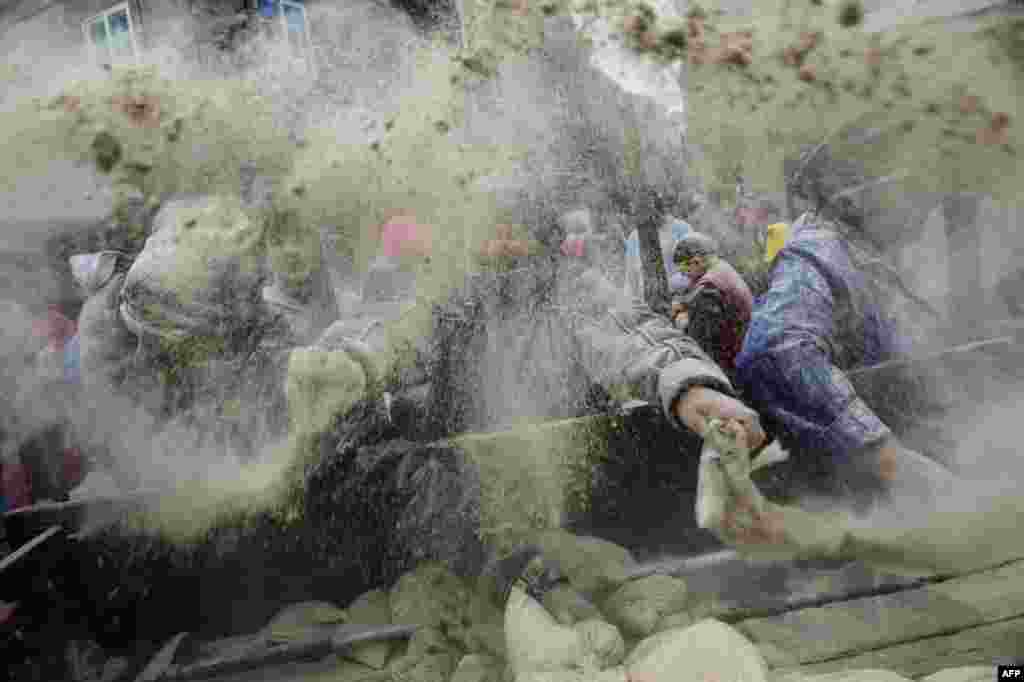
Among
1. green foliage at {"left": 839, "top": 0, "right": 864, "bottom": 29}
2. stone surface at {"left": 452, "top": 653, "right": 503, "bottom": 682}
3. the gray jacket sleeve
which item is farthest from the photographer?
stone surface at {"left": 452, "top": 653, "right": 503, "bottom": 682}

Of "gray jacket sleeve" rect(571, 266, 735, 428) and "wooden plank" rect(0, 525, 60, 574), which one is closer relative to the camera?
"gray jacket sleeve" rect(571, 266, 735, 428)

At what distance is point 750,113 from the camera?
2.44 meters

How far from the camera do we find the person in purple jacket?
250cm

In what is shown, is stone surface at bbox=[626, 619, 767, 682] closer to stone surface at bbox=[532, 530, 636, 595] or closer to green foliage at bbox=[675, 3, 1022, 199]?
stone surface at bbox=[532, 530, 636, 595]

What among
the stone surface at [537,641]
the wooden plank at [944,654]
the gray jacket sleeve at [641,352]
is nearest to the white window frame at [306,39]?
the gray jacket sleeve at [641,352]

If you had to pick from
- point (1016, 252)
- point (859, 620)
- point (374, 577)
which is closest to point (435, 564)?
point (374, 577)

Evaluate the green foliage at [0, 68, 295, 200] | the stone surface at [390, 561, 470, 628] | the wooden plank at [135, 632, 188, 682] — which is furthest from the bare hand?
the wooden plank at [135, 632, 188, 682]

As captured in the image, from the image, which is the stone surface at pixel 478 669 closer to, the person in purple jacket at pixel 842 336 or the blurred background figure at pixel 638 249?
the person in purple jacket at pixel 842 336

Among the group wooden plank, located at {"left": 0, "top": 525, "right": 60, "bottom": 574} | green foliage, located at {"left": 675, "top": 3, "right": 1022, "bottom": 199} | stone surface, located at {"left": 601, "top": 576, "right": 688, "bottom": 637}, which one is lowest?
stone surface, located at {"left": 601, "top": 576, "right": 688, "bottom": 637}

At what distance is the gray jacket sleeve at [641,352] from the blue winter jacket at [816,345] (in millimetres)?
158

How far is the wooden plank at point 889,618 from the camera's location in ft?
8.53

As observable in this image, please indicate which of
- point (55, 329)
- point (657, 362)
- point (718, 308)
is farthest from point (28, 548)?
point (718, 308)

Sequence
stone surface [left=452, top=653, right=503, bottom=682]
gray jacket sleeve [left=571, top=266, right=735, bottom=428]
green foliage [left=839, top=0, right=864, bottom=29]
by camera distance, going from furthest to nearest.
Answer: stone surface [left=452, top=653, right=503, bottom=682]
gray jacket sleeve [left=571, top=266, right=735, bottom=428]
green foliage [left=839, top=0, right=864, bottom=29]

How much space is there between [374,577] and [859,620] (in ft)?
5.40
